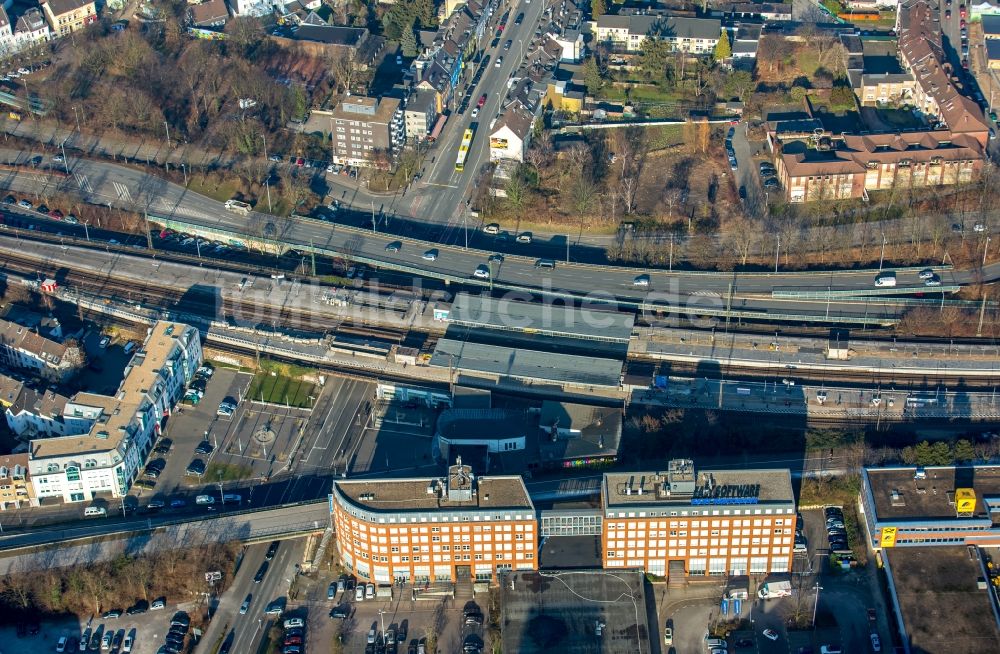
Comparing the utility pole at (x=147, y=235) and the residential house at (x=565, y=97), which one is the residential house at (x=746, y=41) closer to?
the residential house at (x=565, y=97)

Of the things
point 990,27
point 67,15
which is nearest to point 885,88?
point 990,27

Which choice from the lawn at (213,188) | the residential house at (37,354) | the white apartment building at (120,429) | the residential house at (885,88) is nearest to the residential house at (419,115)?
the lawn at (213,188)

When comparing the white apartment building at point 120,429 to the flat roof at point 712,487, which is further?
the white apartment building at point 120,429

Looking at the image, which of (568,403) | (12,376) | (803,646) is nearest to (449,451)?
(568,403)

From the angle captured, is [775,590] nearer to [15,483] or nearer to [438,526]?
[438,526]

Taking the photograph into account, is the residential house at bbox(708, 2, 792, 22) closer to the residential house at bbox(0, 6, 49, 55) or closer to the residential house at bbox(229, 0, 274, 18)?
the residential house at bbox(229, 0, 274, 18)
